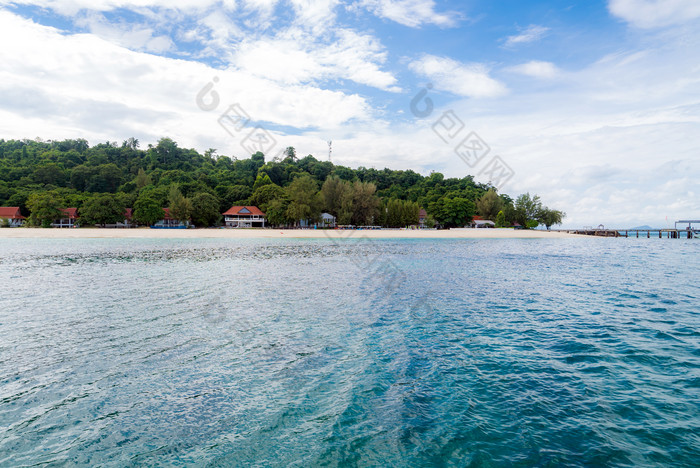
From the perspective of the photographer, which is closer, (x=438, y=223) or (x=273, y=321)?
(x=273, y=321)

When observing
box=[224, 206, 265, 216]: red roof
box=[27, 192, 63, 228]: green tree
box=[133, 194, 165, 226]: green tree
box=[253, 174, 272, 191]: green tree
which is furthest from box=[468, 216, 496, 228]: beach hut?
box=[27, 192, 63, 228]: green tree

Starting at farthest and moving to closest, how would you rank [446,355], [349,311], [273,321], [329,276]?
1. [329,276]
2. [349,311]
3. [273,321]
4. [446,355]

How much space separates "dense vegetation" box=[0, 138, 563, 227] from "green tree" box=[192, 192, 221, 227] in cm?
21

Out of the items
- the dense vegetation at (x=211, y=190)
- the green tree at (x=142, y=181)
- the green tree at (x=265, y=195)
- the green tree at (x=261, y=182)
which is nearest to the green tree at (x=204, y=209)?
the dense vegetation at (x=211, y=190)

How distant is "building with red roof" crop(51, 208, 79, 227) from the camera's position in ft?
238

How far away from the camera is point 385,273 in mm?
22312

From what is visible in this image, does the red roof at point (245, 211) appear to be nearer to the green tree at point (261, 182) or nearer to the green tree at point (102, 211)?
the green tree at point (261, 182)

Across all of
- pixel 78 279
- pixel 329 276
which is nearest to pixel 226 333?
pixel 329 276

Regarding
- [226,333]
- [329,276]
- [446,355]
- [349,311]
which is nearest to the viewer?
[446,355]

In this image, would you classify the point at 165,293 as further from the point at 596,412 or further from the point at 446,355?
the point at 596,412

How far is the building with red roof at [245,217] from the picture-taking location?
8788 centimetres

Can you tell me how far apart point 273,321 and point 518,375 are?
6.86 m

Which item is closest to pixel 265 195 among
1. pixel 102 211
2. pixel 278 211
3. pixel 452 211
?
pixel 278 211

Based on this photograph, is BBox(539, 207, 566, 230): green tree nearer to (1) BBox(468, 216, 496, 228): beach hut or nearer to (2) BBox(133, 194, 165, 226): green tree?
(1) BBox(468, 216, 496, 228): beach hut
